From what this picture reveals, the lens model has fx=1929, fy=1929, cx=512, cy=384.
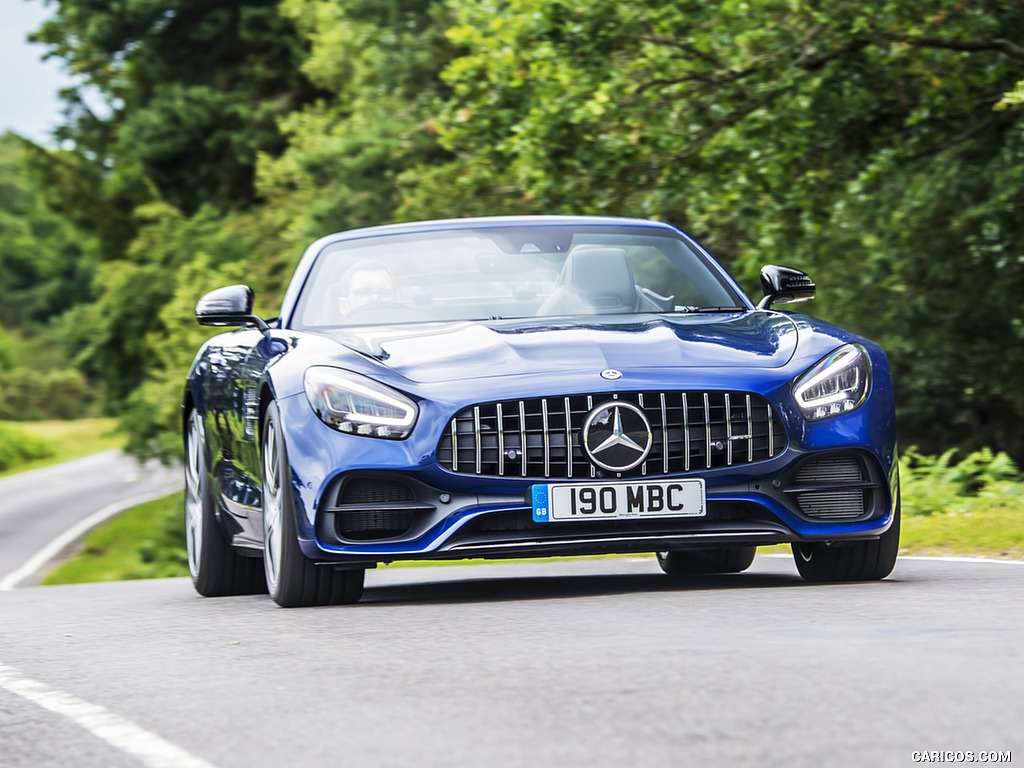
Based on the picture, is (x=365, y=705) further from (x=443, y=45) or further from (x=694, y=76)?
(x=443, y=45)

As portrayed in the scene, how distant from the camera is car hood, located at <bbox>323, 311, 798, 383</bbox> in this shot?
6.98 metres

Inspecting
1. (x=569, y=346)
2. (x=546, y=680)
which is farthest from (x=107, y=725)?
(x=569, y=346)

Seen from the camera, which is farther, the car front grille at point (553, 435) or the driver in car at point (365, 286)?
the driver in car at point (365, 286)

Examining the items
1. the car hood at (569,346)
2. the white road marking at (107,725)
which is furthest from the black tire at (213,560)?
the white road marking at (107,725)

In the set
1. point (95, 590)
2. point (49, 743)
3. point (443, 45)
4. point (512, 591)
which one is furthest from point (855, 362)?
point (443, 45)

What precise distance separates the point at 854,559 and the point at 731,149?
10.9 meters

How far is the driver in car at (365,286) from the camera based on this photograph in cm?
820

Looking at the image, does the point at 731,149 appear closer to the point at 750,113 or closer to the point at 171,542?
the point at 750,113

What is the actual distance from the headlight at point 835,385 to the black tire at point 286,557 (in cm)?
177

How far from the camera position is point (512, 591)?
26.3 feet

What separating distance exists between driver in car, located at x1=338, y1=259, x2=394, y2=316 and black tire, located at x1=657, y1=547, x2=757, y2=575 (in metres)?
1.99

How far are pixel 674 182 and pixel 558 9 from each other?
2.12 metres

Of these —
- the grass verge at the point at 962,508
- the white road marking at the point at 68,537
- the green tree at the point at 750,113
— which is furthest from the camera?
the white road marking at the point at 68,537

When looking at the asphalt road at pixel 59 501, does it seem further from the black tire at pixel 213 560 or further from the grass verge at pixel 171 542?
the black tire at pixel 213 560
